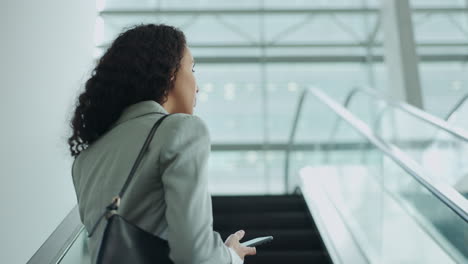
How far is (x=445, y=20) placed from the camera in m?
10.8

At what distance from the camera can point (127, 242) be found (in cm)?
127

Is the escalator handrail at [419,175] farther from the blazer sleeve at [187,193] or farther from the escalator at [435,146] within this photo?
the blazer sleeve at [187,193]

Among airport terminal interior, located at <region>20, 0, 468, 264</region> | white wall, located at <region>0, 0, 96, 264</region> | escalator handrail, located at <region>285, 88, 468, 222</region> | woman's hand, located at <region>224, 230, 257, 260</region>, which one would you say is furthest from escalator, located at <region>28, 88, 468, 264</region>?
airport terminal interior, located at <region>20, 0, 468, 264</region>

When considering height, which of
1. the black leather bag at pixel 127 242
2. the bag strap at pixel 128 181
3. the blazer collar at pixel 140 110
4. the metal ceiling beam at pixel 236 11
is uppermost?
the metal ceiling beam at pixel 236 11

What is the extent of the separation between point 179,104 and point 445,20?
1059 cm

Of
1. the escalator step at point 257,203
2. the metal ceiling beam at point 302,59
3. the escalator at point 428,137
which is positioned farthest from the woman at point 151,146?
the metal ceiling beam at point 302,59

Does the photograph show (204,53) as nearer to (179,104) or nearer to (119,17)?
(119,17)

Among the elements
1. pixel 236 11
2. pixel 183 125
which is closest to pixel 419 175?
pixel 183 125

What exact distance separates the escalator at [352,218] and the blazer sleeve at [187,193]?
1.26 m

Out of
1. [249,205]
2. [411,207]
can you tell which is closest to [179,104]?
[249,205]

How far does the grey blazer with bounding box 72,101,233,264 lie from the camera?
1309 mm

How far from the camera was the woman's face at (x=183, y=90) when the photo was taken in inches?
64.4

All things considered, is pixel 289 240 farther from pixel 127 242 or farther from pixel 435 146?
pixel 127 242

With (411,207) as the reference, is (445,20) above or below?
above
